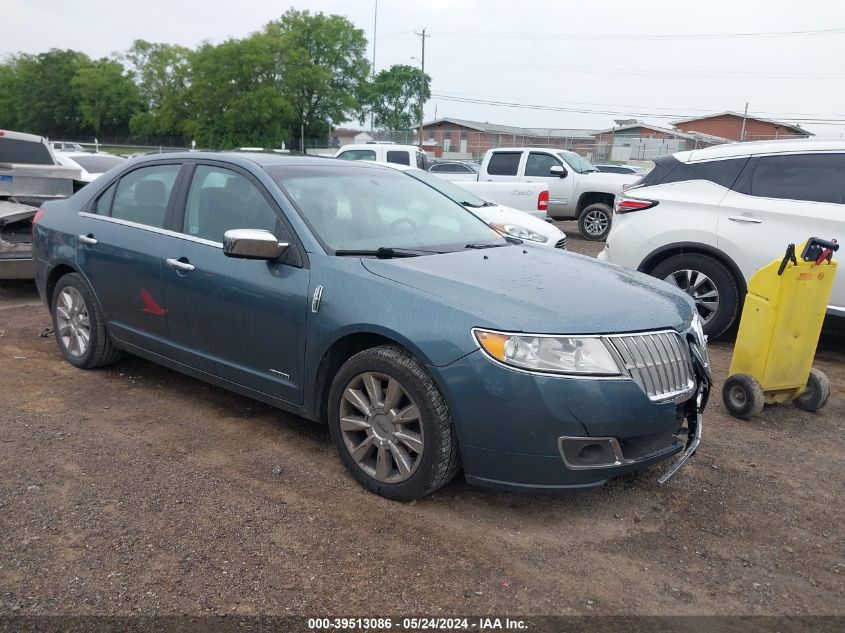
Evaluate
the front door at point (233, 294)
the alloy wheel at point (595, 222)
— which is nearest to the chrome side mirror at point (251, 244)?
the front door at point (233, 294)

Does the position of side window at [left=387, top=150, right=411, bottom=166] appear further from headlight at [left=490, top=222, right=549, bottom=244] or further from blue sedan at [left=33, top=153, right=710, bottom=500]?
blue sedan at [left=33, top=153, right=710, bottom=500]

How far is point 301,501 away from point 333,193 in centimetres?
176

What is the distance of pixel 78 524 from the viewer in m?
3.16

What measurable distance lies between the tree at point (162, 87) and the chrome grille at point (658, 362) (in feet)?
230

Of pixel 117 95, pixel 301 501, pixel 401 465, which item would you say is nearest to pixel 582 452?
pixel 401 465

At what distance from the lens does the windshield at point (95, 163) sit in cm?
1113

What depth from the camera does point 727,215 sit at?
20.3 ft

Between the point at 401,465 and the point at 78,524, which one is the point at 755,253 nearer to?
the point at 401,465

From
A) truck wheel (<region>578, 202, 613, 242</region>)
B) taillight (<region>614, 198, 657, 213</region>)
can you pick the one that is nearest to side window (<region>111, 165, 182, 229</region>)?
taillight (<region>614, 198, 657, 213</region>)

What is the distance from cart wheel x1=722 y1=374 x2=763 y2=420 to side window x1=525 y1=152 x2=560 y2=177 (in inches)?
454

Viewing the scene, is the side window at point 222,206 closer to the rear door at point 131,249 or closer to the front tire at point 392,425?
the rear door at point 131,249

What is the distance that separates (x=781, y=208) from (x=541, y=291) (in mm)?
3681

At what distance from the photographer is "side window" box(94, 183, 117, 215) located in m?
4.98

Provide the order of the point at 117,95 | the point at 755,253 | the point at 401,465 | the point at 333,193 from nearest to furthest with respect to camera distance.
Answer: the point at 401,465 → the point at 333,193 → the point at 755,253 → the point at 117,95
